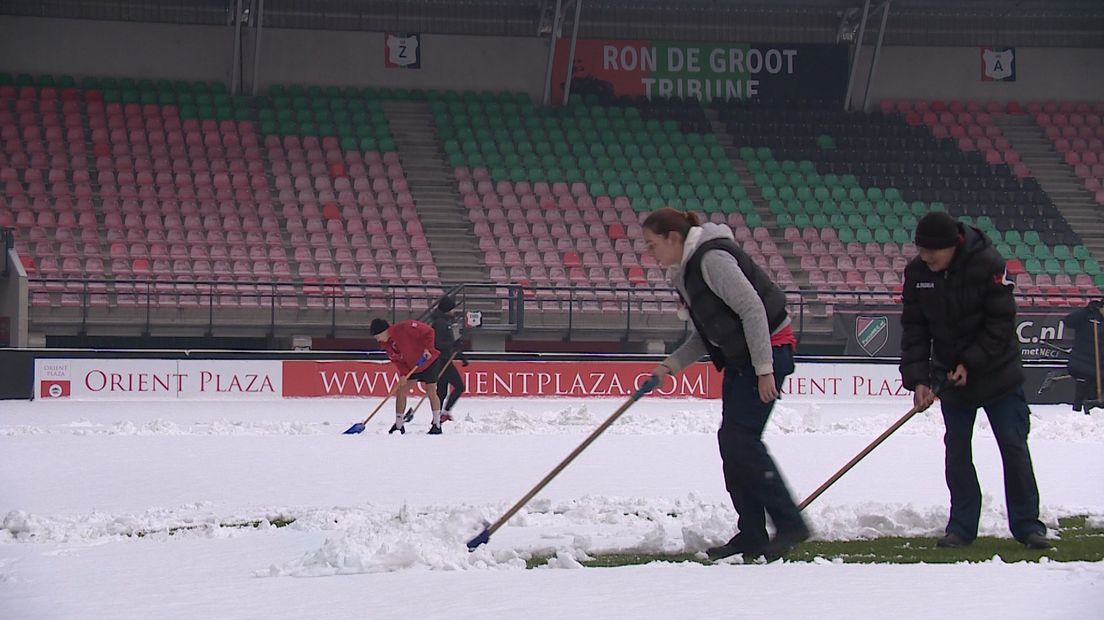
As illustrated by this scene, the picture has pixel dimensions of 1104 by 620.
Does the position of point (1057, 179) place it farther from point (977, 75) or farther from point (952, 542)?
point (952, 542)

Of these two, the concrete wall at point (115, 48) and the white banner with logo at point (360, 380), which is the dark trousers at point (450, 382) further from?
the concrete wall at point (115, 48)

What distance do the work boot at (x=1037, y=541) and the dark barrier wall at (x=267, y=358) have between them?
52.7ft

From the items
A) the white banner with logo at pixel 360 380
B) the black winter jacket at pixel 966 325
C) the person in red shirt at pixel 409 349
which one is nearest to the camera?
the black winter jacket at pixel 966 325

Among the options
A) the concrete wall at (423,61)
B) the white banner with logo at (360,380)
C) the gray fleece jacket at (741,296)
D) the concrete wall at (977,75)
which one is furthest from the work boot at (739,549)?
the concrete wall at (977,75)

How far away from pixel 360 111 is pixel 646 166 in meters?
6.64

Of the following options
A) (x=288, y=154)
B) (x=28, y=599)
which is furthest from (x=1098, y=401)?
(x=288, y=154)

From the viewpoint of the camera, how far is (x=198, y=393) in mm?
21688

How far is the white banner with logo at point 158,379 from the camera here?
834 inches

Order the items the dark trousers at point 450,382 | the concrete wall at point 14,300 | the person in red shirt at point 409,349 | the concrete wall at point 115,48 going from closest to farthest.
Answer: the person in red shirt at point 409,349 → the dark trousers at point 450,382 → the concrete wall at point 14,300 → the concrete wall at point 115,48

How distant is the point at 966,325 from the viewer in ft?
22.3

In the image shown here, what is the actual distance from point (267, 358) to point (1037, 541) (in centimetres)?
1707

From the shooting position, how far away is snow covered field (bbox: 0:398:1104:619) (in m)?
5.19

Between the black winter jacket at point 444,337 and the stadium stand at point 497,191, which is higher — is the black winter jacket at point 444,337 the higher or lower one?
the lower one

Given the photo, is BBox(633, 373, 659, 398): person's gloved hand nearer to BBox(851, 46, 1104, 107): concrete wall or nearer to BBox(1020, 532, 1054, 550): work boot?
BBox(1020, 532, 1054, 550): work boot
